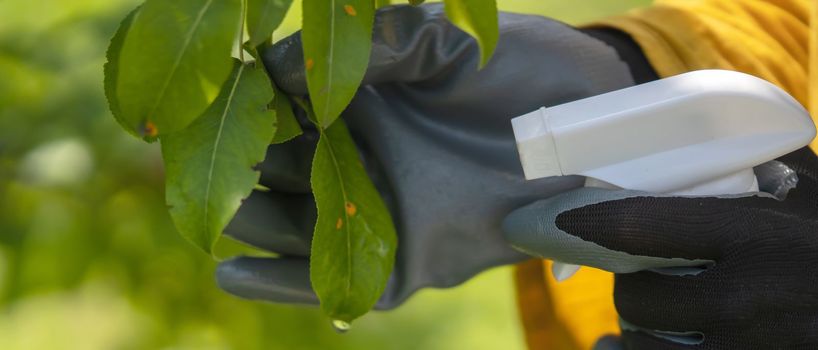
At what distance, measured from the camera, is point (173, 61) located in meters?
0.37

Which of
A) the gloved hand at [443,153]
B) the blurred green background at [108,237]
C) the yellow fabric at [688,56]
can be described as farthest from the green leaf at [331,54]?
the blurred green background at [108,237]

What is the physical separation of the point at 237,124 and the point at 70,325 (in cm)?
65

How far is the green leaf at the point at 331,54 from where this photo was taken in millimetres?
386

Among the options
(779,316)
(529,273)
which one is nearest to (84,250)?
(529,273)

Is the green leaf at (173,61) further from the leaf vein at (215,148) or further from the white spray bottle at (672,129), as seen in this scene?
the white spray bottle at (672,129)

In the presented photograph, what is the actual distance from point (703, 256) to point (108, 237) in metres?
0.74

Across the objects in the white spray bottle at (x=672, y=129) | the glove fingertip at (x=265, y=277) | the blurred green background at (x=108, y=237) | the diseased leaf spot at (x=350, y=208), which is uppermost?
the white spray bottle at (x=672, y=129)

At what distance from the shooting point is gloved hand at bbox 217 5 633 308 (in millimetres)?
549

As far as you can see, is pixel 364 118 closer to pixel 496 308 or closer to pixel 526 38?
pixel 526 38

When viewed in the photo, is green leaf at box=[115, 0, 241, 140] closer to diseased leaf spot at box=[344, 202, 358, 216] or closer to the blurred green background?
diseased leaf spot at box=[344, 202, 358, 216]

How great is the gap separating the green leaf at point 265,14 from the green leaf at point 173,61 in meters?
0.02

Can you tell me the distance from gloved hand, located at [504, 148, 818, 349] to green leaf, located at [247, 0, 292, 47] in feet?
0.64

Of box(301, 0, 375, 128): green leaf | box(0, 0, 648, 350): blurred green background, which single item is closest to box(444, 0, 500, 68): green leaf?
box(301, 0, 375, 128): green leaf

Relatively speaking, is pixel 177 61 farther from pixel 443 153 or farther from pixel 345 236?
pixel 443 153
